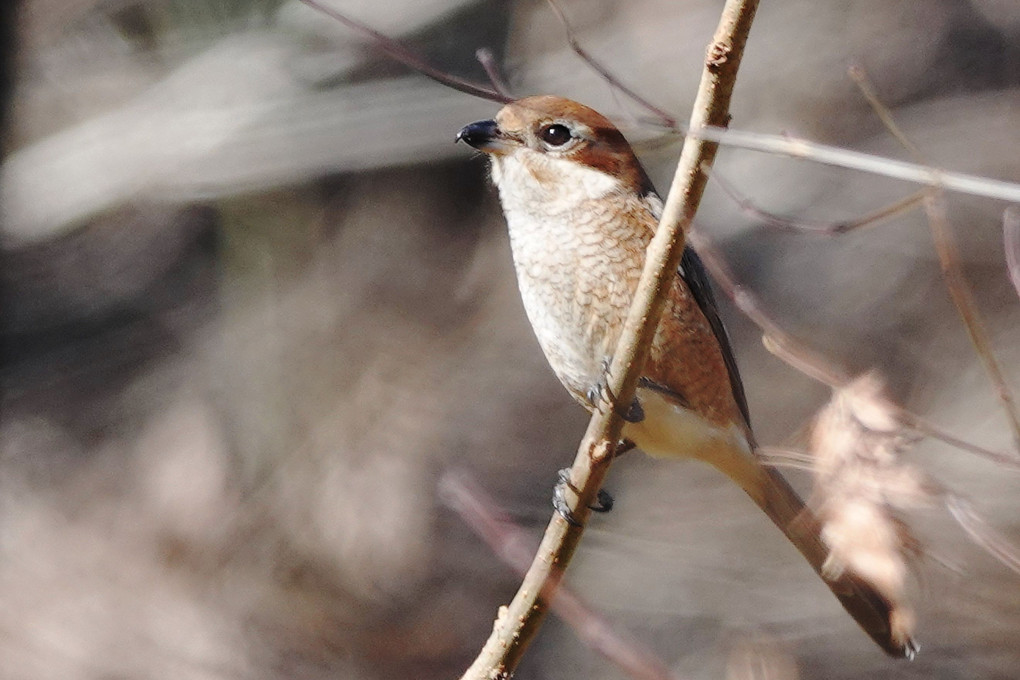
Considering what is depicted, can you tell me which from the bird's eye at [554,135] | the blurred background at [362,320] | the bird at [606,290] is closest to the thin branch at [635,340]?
the bird at [606,290]

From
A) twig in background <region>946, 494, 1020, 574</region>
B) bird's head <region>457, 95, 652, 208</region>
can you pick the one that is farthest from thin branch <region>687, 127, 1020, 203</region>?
bird's head <region>457, 95, 652, 208</region>

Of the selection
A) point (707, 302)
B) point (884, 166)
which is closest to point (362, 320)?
point (707, 302)

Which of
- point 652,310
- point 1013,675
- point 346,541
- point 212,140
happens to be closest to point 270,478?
point 346,541

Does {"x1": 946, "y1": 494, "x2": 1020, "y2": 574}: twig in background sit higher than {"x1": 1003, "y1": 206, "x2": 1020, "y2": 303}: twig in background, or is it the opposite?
{"x1": 1003, "y1": 206, "x2": 1020, "y2": 303}: twig in background

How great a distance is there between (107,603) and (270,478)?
3.79 ft

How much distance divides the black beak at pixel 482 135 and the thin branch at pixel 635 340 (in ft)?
3.02

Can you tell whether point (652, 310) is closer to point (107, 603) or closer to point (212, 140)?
point (212, 140)

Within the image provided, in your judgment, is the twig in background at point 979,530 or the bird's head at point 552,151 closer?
the twig in background at point 979,530

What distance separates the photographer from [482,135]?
3.31 metres

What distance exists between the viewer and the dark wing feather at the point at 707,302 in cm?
360

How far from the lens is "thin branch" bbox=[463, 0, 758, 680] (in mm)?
2283

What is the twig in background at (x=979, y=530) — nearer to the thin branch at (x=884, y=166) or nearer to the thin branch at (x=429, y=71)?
the thin branch at (x=884, y=166)

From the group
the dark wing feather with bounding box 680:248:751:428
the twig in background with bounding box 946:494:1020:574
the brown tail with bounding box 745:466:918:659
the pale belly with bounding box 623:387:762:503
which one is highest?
the dark wing feather with bounding box 680:248:751:428

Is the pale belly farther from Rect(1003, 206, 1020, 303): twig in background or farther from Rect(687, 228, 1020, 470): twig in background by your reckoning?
Rect(1003, 206, 1020, 303): twig in background
